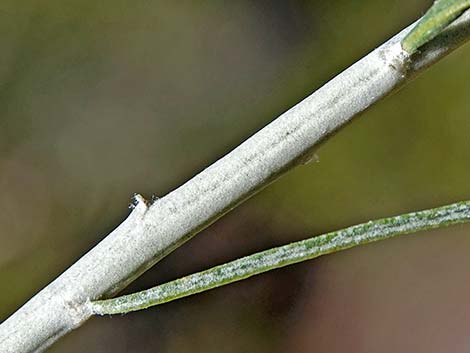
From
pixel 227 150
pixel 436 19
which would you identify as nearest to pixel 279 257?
pixel 436 19

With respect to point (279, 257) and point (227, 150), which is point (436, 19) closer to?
point (279, 257)

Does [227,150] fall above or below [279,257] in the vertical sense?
above

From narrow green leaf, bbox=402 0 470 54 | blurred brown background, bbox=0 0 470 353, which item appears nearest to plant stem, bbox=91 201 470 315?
narrow green leaf, bbox=402 0 470 54

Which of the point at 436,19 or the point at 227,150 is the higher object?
the point at 227,150

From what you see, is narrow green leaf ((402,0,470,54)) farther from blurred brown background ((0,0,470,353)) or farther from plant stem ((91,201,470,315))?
blurred brown background ((0,0,470,353))

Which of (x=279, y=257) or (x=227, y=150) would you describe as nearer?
(x=279, y=257)

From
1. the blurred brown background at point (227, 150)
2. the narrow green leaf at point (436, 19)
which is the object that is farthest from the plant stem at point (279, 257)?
the blurred brown background at point (227, 150)
